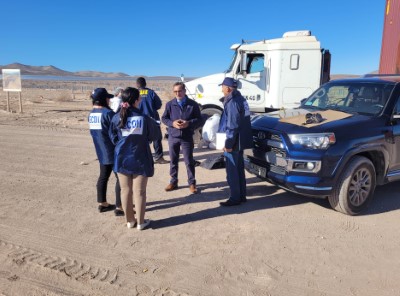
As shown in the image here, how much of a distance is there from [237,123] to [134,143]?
156 cm

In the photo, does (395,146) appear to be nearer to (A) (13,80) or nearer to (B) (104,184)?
(B) (104,184)

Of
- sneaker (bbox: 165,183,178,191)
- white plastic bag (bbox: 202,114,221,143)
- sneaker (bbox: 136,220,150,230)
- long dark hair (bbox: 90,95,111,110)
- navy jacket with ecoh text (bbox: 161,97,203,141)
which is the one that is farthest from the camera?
white plastic bag (bbox: 202,114,221,143)

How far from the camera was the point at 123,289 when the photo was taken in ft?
10.3

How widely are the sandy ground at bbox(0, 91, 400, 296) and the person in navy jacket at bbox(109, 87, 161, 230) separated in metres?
0.61

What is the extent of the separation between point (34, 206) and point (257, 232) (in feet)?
11.0

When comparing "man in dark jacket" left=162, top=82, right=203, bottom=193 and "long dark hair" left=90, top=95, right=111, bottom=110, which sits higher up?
"long dark hair" left=90, top=95, right=111, bottom=110

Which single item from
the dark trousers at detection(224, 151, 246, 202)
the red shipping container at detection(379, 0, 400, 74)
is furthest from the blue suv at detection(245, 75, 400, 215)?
the red shipping container at detection(379, 0, 400, 74)

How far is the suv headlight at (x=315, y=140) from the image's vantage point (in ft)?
14.9

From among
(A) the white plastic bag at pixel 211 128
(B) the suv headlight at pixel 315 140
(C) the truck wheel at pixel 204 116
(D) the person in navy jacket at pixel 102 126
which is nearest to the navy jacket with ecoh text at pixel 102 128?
(D) the person in navy jacket at pixel 102 126

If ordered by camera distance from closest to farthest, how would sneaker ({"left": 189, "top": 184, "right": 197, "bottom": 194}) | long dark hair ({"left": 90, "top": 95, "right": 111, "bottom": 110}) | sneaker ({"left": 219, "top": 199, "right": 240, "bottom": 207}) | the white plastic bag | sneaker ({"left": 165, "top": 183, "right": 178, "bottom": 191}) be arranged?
long dark hair ({"left": 90, "top": 95, "right": 111, "bottom": 110})
sneaker ({"left": 219, "top": 199, "right": 240, "bottom": 207})
sneaker ({"left": 189, "top": 184, "right": 197, "bottom": 194})
sneaker ({"left": 165, "top": 183, "right": 178, "bottom": 191})
the white plastic bag

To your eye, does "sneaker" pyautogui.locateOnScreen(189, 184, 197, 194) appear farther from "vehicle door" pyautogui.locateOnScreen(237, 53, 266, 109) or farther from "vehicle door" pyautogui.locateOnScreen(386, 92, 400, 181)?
"vehicle door" pyautogui.locateOnScreen(237, 53, 266, 109)

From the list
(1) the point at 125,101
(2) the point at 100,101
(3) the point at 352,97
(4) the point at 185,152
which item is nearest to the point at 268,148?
(4) the point at 185,152

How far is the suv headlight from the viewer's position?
453 cm

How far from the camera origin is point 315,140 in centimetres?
457
